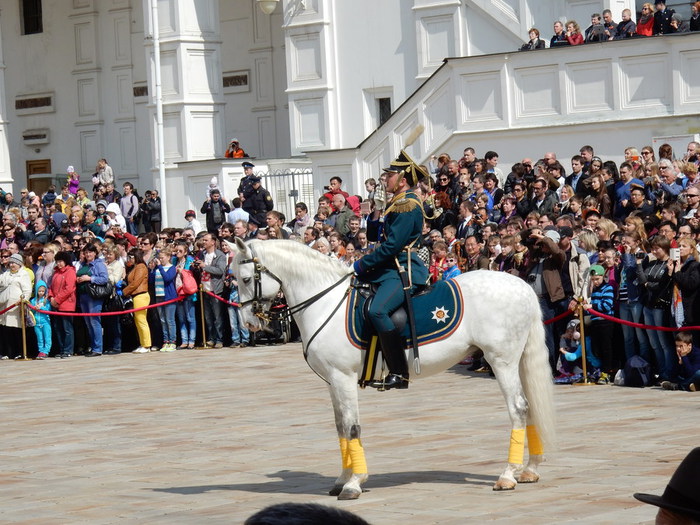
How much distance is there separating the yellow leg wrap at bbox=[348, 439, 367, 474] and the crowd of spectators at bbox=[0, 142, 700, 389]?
5.25 ft

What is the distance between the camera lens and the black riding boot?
1036cm

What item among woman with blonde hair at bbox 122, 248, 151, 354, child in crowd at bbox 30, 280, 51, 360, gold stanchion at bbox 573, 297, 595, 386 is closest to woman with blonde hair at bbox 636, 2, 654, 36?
gold stanchion at bbox 573, 297, 595, 386

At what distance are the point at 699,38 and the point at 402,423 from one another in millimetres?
11914

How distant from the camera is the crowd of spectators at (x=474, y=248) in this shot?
1616 cm

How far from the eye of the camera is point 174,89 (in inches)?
1342

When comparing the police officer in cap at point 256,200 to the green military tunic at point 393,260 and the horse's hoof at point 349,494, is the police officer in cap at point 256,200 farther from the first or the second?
the horse's hoof at point 349,494

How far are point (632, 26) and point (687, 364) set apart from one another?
10281 millimetres

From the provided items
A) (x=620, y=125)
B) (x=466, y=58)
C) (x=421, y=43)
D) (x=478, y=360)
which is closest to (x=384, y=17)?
(x=421, y=43)

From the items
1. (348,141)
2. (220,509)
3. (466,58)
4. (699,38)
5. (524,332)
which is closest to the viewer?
(220,509)

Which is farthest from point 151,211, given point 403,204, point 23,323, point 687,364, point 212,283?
point 403,204

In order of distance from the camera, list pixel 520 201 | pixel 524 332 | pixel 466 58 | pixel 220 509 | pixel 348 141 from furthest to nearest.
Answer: pixel 348 141, pixel 466 58, pixel 520 201, pixel 524 332, pixel 220 509

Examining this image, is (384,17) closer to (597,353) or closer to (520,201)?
(520,201)

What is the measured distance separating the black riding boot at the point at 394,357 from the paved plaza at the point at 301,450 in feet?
2.64

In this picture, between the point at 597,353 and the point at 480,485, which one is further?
the point at 597,353
